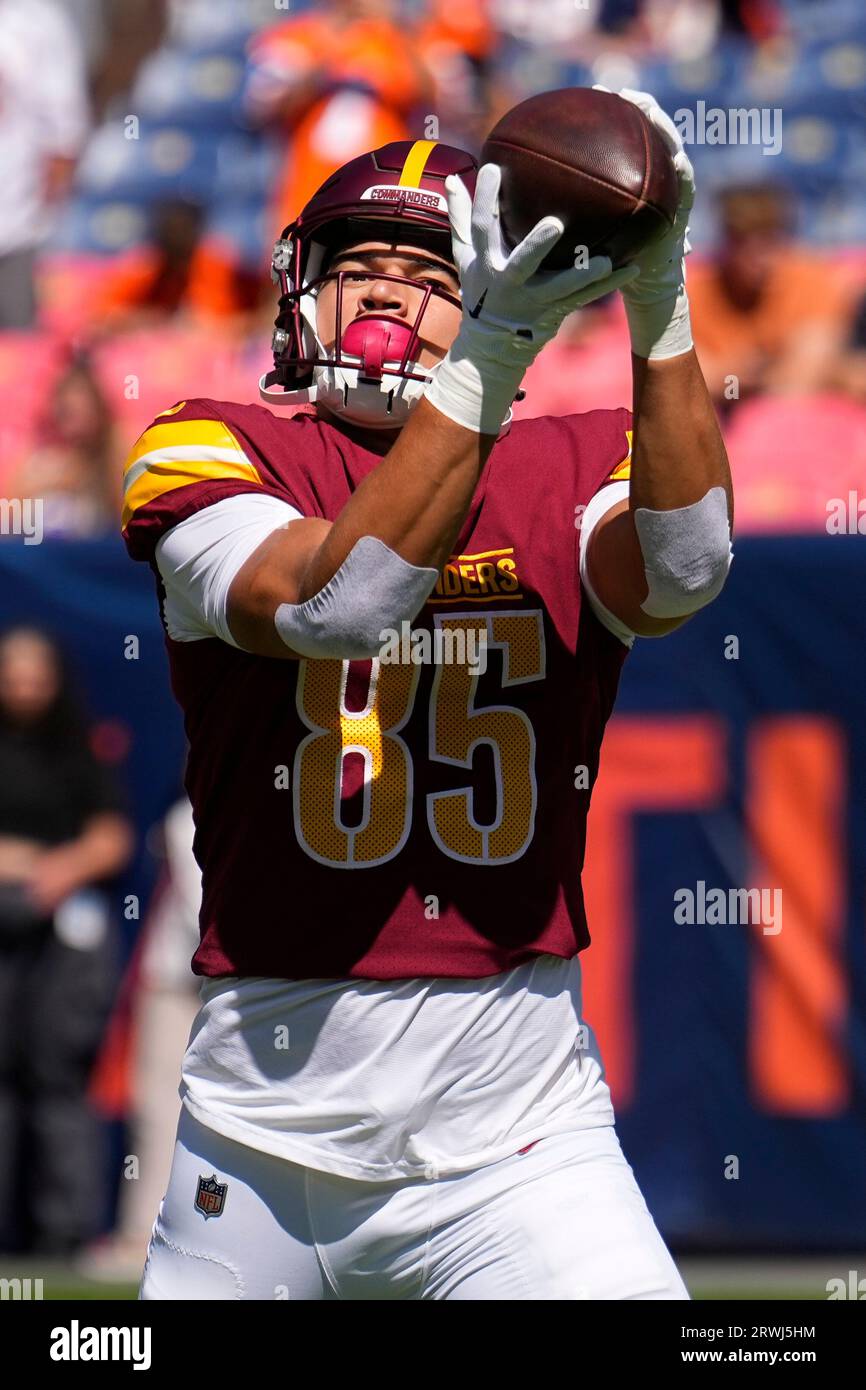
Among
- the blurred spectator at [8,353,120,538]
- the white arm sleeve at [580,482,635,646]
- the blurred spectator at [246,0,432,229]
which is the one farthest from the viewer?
the blurred spectator at [246,0,432,229]

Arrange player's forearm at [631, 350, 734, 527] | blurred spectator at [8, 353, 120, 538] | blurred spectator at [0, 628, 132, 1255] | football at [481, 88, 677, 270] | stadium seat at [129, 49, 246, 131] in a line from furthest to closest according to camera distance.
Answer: stadium seat at [129, 49, 246, 131] < blurred spectator at [8, 353, 120, 538] < blurred spectator at [0, 628, 132, 1255] < player's forearm at [631, 350, 734, 527] < football at [481, 88, 677, 270]

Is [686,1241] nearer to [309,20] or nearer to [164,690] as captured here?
[164,690]

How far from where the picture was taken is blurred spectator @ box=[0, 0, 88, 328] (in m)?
7.96

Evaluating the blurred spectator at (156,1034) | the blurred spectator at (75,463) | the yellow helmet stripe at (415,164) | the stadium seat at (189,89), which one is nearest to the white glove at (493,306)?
the yellow helmet stripe at (415,164)

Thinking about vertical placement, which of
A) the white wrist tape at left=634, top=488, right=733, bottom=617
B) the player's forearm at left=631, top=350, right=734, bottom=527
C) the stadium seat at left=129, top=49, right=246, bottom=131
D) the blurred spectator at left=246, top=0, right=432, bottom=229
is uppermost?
the stadium seat at left=129, top=49, right=246, bottom=131

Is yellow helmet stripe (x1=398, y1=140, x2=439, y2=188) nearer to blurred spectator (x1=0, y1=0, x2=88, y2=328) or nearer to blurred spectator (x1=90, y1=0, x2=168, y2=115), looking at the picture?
blurred spectator (x1=0, y1=0, x2=88, y2=328)

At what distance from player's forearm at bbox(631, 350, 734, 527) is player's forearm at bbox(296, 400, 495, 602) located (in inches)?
7.8

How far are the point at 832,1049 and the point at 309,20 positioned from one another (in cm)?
557

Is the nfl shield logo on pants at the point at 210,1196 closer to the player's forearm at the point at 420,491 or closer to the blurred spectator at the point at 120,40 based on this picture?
the player's forearm at the point at 420,491

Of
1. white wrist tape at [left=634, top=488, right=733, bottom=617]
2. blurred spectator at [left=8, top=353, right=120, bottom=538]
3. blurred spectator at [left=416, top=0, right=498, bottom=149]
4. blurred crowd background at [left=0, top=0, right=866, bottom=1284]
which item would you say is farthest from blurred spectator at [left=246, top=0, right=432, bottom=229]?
white wrist tape at [left=634, top=488, right=733, bottom=617]

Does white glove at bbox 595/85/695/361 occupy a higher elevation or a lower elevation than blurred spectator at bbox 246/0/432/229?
lower

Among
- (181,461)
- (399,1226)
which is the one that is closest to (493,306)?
(181,461)

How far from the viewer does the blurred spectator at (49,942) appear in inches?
195

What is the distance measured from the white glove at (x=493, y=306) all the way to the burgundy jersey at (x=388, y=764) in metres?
0.37
